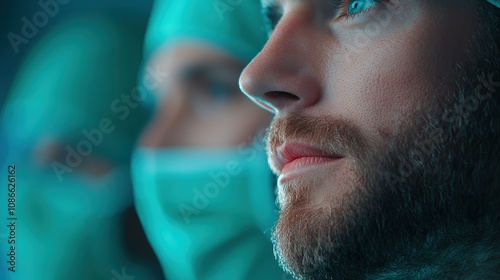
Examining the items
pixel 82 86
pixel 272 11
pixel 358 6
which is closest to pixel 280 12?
pixel 272 11

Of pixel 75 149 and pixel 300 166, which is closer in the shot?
pixel 300 166

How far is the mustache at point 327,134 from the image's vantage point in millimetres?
534

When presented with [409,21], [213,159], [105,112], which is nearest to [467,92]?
[409,21]

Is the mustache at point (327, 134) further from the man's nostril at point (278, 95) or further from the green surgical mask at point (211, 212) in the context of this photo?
the green surgical mask at point (211, 212)

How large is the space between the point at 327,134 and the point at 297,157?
0.18 feet

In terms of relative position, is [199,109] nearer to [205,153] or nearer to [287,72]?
[205,153]

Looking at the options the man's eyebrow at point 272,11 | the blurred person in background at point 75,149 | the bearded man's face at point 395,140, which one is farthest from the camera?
the blurred person in background at point 75,149

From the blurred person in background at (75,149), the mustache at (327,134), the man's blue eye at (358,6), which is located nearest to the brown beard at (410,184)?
the mustache at (327,134)

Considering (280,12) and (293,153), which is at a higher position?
(280,12)

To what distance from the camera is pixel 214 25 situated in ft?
2.92

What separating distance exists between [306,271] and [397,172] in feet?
0.45

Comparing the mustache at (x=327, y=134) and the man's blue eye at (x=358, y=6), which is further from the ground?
the man's blue eye at (x=358, y=6)

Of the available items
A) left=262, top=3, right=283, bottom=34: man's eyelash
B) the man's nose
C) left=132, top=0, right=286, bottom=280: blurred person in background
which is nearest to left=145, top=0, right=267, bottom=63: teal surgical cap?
left=132, top=0, right=286, bottom=280: blurred person in background

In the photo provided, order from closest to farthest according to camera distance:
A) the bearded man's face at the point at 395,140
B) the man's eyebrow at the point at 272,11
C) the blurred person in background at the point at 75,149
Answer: the bearded man's face at the point at 395,140 → the man's eyebrow at the point at 272,11 → the blurred person in background at the point at 75,149
